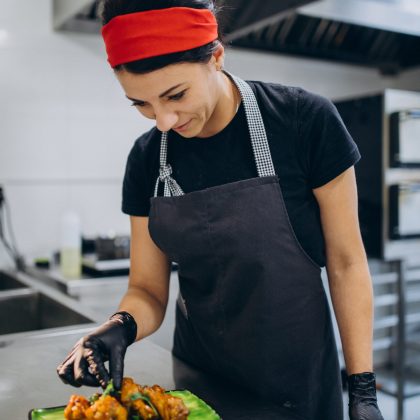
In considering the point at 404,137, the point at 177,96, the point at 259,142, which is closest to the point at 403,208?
the point at 404,137

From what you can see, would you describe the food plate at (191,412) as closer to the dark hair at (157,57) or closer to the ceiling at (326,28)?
the dark hair at (157,57)

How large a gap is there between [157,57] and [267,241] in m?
0.49

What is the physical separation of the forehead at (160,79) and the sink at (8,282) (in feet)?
4.98

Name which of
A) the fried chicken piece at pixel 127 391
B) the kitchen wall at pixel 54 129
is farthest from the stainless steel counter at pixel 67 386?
the kitchen wall at pixel 54 129

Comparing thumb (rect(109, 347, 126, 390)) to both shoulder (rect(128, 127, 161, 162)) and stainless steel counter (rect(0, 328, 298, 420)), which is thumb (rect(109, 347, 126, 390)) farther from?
shoulder (rect(128, 127, 161, 162))

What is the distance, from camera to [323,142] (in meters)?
1.27

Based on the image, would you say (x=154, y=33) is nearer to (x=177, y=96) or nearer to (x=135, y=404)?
(x=177, y=96)

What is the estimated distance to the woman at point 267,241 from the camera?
128 centimetres

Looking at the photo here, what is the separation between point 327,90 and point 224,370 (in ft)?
8.98

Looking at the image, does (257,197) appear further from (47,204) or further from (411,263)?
(411,263)

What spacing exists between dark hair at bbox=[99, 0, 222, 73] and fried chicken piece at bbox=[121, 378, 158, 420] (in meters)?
0.60

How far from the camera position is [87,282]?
2.27 metres

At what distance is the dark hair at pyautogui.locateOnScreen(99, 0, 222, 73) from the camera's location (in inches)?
42.8

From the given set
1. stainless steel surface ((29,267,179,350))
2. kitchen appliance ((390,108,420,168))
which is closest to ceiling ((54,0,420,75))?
kitchen appliance ((390,108,420,168))
